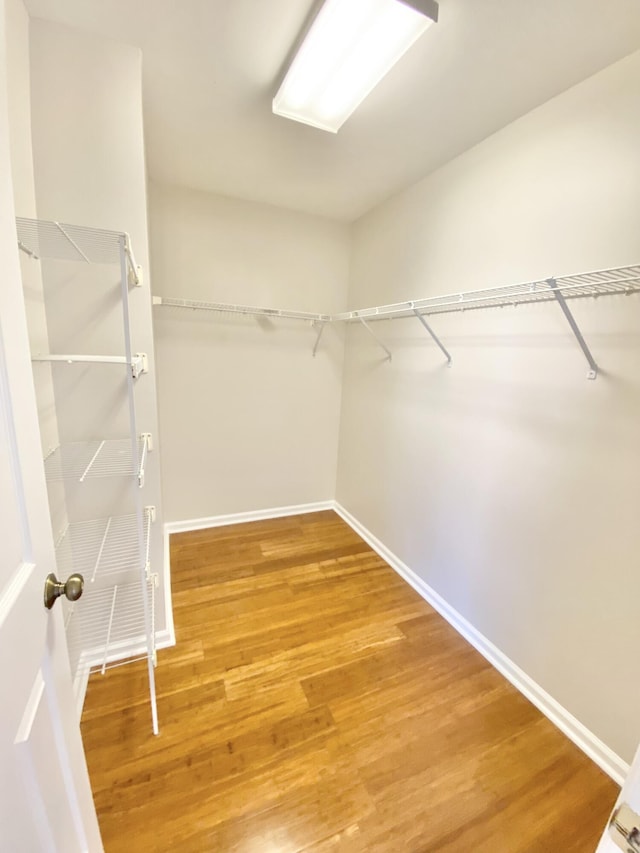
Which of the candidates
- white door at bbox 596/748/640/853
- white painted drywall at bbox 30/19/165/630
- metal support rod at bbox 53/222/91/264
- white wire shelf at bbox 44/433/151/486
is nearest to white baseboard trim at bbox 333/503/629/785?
white door at bbox 596/748/640/853

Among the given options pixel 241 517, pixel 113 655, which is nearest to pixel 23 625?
pixel 113 655

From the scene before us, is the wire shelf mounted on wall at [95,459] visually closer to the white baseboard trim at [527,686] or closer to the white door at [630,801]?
the white door at [630,801]

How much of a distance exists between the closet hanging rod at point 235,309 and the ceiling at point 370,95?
0.75 metres

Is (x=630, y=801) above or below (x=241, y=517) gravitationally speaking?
above

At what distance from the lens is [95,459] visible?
142cm

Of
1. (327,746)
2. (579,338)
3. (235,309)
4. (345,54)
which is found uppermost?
(345,54)

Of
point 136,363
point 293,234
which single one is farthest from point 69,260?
point 293,234

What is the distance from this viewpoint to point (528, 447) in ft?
5.14

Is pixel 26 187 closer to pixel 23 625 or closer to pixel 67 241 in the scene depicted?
pixel 67 241

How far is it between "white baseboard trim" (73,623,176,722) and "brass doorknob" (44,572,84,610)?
1.14m

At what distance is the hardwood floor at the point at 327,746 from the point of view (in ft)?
3.70

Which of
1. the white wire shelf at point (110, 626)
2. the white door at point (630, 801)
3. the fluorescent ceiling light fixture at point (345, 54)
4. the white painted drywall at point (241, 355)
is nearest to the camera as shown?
the white door at point (630, 801)

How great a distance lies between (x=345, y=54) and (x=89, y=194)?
1.01m

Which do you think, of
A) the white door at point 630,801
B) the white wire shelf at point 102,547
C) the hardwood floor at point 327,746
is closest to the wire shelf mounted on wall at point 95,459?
the white wire shelf at point 102,547
